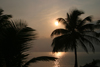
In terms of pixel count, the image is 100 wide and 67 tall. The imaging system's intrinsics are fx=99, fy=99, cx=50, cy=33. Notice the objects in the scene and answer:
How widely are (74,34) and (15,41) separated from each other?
1036 cm

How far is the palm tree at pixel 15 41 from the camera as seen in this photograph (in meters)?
3.35

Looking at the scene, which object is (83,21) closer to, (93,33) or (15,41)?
(93,33)

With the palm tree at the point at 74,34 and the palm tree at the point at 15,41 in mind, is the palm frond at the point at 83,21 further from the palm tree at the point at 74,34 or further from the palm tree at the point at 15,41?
the palm tree at the point at 15,41

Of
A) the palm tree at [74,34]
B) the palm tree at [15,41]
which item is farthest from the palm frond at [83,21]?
the palm tree at [15,41]

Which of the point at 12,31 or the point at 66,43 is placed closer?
the point at 12,31

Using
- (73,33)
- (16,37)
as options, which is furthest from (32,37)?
(73,33)

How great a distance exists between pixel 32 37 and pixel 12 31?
0.70 m

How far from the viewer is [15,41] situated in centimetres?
340

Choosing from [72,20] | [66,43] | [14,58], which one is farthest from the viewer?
[72,20]

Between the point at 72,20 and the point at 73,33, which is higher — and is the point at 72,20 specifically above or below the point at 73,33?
above

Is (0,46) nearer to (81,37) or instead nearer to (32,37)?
(32,37)

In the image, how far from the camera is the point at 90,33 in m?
13.0

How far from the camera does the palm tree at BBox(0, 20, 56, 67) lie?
335cm

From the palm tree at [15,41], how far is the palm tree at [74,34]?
350 inches
